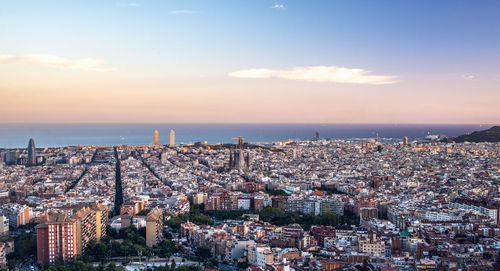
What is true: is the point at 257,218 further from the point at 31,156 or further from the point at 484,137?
the point at 484,137

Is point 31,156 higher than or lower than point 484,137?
lower

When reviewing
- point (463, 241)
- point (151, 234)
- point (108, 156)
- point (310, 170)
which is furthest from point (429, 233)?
point (108, 156)

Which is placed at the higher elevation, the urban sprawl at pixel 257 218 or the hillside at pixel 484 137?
the hillside at pixel 484 137

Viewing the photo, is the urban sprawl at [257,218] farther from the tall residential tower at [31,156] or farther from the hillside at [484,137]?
the hillside at [484,137]

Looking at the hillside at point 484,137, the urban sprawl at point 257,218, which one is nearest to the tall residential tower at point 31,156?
the urban sprawl at point 257,218

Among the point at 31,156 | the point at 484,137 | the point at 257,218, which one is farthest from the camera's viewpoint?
the point at 484,137

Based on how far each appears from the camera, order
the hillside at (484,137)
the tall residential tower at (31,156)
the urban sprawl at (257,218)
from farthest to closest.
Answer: the hillside at (484,137) < the tall residential tower at (31,156) < the urban sprawl at (257,218)

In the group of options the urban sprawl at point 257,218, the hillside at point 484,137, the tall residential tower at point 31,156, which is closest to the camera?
the urban sprawl at point 257,218

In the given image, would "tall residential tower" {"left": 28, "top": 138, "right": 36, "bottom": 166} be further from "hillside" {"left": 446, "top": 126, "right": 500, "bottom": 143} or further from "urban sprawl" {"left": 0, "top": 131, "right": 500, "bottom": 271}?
"hillside" {"left": 446, "top": 126, "right": 500, "bottom": 143}

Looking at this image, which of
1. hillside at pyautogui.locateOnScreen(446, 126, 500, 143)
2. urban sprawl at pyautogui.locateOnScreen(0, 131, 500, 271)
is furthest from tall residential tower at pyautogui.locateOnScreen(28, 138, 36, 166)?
hillside at pyautogui.locateOnScreen(446, 126, 500, 143)

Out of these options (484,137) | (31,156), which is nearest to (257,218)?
(31,156)

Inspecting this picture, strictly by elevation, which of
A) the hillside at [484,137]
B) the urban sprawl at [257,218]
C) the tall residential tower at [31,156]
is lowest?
the urban sprawl at [257,218]

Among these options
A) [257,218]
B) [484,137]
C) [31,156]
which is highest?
[484,137]
